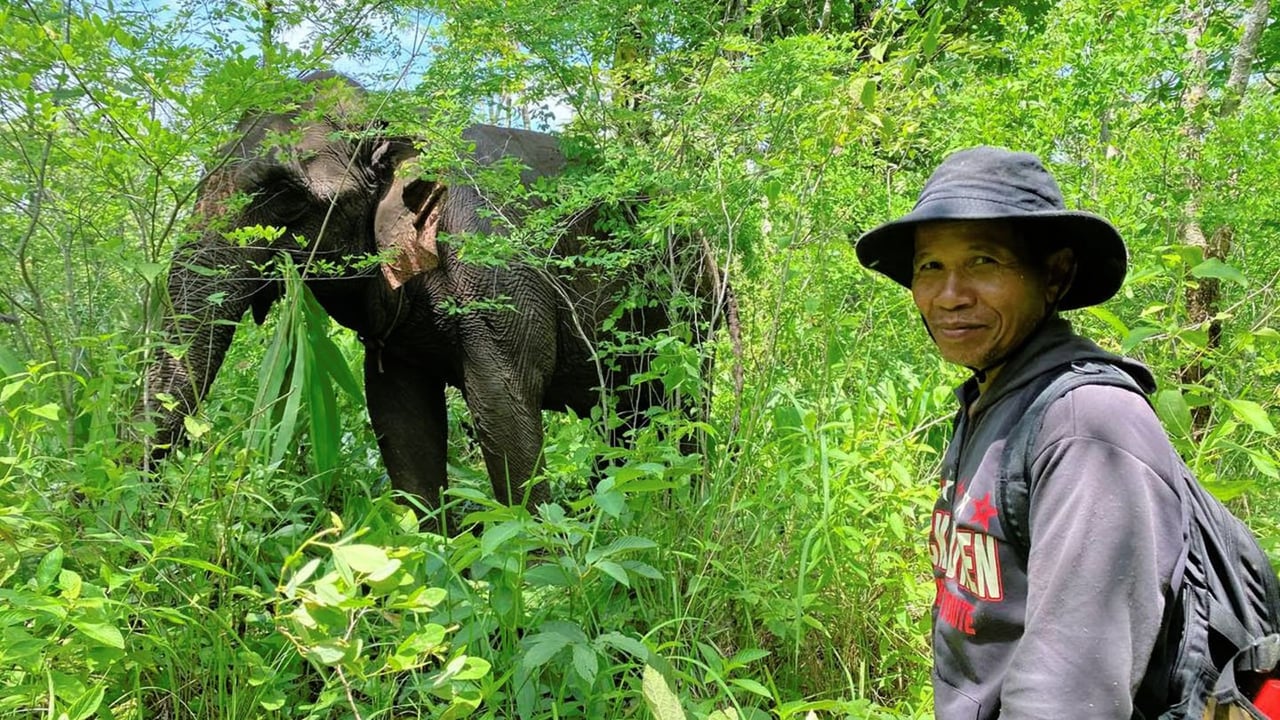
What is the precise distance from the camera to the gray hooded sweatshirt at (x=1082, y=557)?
1017 millimetres

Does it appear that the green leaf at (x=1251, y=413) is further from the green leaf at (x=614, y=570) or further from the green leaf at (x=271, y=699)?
the green leaf at (x=271, y=699)

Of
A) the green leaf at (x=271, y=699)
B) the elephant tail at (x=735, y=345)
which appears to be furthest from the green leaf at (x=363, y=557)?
the elephant tail at (x=735, y=345)

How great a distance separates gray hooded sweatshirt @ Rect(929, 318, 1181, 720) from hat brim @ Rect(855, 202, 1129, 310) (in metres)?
0.16

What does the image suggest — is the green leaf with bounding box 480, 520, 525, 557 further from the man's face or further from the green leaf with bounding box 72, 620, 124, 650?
the man's face

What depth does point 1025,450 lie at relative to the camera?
3.86ft

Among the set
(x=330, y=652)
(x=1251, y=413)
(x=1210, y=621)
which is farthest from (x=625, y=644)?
(x=1251, y=413)

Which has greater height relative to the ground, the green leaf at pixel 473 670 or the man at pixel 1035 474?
the man at pixel 1035 474

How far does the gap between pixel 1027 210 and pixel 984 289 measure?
148 mm

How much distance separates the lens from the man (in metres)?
1.02

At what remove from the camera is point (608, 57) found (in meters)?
3.35

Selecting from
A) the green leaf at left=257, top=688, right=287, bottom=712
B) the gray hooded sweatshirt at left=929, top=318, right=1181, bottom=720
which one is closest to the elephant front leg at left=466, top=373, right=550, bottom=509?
the green leaf at left=257, top=688, right=287, bottom=712

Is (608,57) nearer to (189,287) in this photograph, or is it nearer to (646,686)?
(189,287)

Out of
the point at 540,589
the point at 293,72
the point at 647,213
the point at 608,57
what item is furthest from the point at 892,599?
the point at 293,72

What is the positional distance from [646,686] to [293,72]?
2152mm
